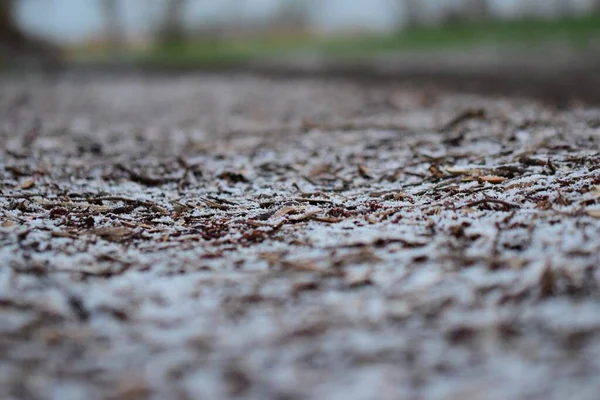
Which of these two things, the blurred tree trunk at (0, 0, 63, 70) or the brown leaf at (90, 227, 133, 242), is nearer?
the brown leaf at (90, 227, 133, 242)

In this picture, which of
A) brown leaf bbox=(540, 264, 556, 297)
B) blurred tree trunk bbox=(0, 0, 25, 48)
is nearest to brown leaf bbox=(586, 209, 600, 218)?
brown leaf bbox=(540, 264, 556, 297)

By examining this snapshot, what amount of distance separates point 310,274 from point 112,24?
74.5 feet

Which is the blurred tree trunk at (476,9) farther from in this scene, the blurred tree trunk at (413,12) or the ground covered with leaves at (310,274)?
the ground covered with leaves at (310,274)

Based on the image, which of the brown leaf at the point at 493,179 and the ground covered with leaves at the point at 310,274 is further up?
the brown leaf at the point at 493,179

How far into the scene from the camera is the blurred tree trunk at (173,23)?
822 inches

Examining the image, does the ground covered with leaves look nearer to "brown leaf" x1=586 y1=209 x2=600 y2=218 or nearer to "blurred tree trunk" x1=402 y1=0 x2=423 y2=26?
"brown leaf" x1=586 y1=209 x2=600 y2=218

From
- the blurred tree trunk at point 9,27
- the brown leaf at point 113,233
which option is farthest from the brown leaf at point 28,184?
the blurred tree trunk at point 9,27

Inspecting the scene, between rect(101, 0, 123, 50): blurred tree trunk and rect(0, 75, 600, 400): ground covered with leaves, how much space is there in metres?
20.0

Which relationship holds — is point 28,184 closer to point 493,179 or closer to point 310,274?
point 310,274

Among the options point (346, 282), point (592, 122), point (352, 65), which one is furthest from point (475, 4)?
point (346, 282)

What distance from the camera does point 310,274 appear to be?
73.2 inches

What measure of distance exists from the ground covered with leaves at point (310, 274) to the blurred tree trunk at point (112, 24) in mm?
20003

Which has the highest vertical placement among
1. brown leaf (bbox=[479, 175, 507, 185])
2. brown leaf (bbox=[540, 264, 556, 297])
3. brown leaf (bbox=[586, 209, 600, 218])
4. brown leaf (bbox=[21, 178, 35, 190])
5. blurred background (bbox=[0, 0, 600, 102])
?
blurred background (bbox=[0, 0, 600, 102])

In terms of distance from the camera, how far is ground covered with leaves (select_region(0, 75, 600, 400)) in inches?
56.1
